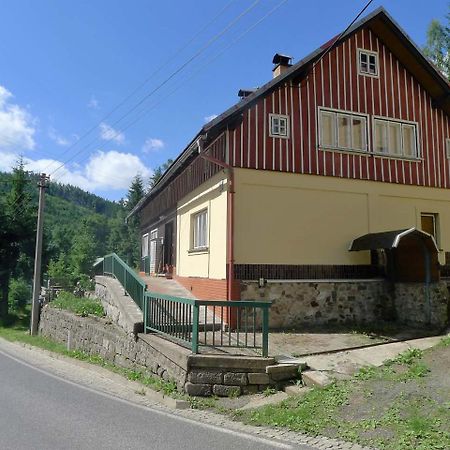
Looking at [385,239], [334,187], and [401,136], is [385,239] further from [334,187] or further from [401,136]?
[401,136]

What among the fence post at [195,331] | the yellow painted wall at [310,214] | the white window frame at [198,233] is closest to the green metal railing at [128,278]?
the white window frame at [198,233]

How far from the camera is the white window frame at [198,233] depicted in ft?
47.3

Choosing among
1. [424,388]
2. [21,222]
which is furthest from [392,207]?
[21,222]

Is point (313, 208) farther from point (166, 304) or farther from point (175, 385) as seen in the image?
point (175, 385)

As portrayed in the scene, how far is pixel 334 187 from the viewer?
43.8ft

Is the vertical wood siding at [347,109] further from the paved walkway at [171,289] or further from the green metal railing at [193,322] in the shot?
the paved walkway at [171,289]

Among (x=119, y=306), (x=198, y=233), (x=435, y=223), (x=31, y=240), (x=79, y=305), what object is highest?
(x=31, y=240)

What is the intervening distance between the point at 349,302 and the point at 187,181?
7.23 metres

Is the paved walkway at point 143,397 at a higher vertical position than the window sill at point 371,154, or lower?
lower

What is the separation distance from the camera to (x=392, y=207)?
46.4 feet

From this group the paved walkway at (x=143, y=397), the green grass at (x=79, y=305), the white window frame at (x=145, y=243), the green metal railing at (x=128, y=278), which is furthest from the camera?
the white window frame at (x=145, y=243)

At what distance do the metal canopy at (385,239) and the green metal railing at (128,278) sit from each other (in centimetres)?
603

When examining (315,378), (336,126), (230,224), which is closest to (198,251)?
(230,224)

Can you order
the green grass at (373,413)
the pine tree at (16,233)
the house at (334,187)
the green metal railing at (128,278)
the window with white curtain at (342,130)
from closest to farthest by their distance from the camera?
the green grass at (373,413) → the green metal railing at (128,278) → the house at (334,187) → the window with white curtain at (342,130) → the pine tree at (16,233)
